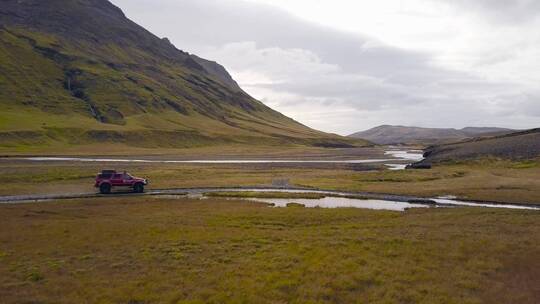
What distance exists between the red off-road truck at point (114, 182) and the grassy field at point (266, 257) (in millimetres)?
12506

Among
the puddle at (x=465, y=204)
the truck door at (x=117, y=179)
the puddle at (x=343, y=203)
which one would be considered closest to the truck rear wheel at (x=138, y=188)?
the truck door at (x=117, y=179)

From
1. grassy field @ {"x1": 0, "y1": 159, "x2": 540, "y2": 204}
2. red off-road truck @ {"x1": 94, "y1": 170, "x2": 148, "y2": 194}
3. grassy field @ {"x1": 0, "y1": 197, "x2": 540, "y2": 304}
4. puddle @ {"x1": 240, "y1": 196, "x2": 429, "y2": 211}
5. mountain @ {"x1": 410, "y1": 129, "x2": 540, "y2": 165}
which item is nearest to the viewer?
grassy field @ {"x1": 0, "y1": 197, "x2": 540, "y2": 304}

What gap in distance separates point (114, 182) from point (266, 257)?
32409 millimetres

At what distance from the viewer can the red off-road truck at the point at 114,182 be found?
49.6 meters

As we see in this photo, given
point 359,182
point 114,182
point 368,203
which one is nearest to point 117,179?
point 114,182

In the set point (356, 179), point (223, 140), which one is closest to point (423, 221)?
point (356, 179)

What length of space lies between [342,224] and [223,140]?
161590 millimetres

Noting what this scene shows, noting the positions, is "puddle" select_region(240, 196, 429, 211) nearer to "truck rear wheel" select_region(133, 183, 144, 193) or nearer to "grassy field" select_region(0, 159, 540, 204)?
"grassy field" select_region(0, 159, 540, 204)

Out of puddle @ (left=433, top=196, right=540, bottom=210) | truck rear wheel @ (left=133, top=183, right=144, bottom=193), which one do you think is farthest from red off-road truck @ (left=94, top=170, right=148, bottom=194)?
puddle @ (left=433, top=196, right=540, bottom=210)

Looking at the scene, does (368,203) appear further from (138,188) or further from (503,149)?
(503,149)

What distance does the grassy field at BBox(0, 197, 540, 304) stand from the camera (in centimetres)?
1830

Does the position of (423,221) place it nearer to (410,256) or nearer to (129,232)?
(410,256)

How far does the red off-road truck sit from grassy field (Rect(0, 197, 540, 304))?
12.5 meters

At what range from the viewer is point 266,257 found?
23234 millimetres
